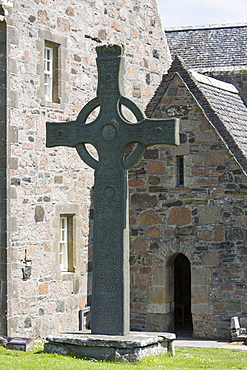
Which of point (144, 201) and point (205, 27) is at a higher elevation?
point (205, 27)

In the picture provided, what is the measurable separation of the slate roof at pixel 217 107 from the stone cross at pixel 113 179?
4742 mm

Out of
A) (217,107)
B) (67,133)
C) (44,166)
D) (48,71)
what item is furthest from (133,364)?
(217,107)

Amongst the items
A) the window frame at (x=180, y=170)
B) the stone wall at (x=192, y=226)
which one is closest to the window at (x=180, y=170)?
the window frame at (x=180, y=170)

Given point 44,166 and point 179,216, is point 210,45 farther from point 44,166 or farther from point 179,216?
point 44,166

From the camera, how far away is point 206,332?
16.2 m

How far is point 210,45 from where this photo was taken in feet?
73.1

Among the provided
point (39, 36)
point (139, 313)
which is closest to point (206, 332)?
point (139, 313)

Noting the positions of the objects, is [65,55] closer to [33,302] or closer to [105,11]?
[105,11]

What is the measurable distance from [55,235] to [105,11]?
17.3 ft

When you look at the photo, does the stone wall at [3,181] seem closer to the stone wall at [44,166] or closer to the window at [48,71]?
the stone wall at [44,166]

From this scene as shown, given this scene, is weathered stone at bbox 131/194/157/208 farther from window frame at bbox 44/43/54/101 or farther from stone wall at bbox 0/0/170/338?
window frame at bbox 44/43/54/101

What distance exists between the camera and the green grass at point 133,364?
33.8 feet

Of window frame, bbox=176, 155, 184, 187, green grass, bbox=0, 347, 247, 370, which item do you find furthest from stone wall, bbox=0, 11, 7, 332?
window frame, bbox=176, 155, 184, 187

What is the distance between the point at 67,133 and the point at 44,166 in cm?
329
